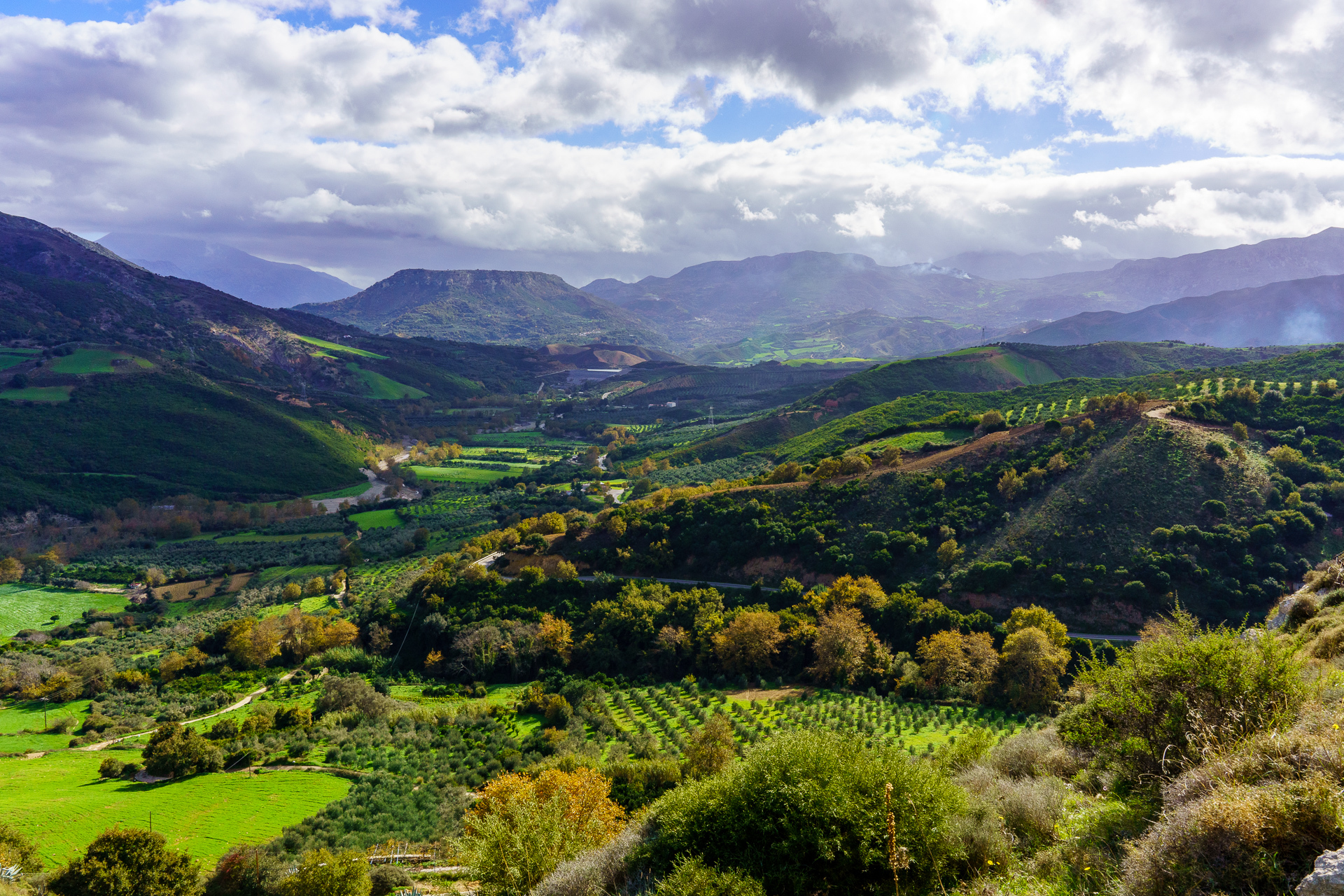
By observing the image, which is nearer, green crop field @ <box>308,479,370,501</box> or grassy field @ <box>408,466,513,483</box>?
green crop field @ <box>308,479,370,501</box>

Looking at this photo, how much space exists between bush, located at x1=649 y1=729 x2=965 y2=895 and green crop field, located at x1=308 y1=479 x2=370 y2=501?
117 metres

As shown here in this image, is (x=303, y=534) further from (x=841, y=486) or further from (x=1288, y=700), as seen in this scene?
(x=1288, y=700)

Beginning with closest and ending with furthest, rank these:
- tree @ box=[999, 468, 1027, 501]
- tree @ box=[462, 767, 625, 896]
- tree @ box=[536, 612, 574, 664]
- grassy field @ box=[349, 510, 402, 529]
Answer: tree @ box=[462, 767, 625, 896] < tree @ box=[536, 612, 574, 664] < tree @ box=[999, 468, 1027, 501] < grassy field @ box=[349, 510, 402, 529]

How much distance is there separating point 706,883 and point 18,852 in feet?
87.9

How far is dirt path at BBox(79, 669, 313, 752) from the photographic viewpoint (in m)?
35.9

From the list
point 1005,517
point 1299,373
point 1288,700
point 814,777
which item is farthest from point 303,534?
point 1299,373

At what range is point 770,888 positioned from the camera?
12.0 metres

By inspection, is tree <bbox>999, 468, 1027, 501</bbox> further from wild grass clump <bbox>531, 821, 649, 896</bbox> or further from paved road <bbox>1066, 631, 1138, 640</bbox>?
wild grass clump <bbox>531, 821, 649, 896</bbox>

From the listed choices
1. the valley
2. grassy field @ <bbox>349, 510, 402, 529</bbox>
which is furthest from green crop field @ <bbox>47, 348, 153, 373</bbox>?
grassy field @ <bbox>349, 510, 402, 529</bbox>

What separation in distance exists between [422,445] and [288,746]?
12826cm


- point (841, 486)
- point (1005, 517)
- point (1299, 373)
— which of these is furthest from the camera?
point (1299, 373)

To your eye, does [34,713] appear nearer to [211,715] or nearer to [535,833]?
[211,715]

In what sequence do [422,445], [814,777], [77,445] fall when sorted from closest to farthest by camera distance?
[814,777] < [77,445] < [422,445]

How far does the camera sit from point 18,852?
2233 centimetres
